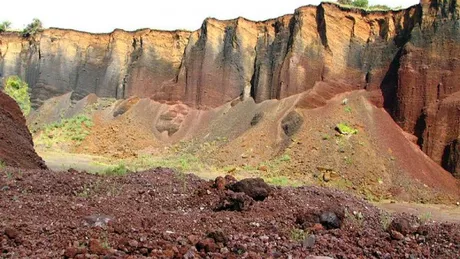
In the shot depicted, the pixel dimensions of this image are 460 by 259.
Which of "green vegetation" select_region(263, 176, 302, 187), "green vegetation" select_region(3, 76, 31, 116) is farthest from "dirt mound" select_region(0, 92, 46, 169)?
"green vegetation" select_region(3, 76, 31, 116)

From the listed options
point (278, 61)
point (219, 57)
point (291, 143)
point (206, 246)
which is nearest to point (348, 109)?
point (291, 143)

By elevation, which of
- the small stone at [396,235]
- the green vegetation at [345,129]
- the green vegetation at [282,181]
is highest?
the green vegetation at [345,129]

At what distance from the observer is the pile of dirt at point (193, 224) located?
16.9 ft

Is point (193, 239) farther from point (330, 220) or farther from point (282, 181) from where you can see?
point (282, 181)

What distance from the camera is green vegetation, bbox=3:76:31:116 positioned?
144ft

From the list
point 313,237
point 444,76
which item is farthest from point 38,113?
point 313,237

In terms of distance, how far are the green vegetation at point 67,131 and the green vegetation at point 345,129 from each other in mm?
18282

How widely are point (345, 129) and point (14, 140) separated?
17.9 m

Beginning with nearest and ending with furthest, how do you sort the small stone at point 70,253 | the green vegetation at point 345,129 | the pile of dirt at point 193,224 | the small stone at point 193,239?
the small stone at point 70,253 < the pile of dirt at point 193,224 < the small stone at point 193,239 < the green vegetation at point 345,129

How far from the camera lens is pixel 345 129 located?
2658 centimetres

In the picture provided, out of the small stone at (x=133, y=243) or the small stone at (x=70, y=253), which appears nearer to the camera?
the small stone at (x=70, y=253)

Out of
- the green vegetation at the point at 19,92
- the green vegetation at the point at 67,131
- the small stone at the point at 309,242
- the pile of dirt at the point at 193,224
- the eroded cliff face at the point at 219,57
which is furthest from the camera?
the green vegetation at the point at 19,92

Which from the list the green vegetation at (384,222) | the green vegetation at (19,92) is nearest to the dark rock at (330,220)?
the green vegetation at (384,222)

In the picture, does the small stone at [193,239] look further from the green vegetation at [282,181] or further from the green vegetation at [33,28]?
the green vegetation at [33,28]
